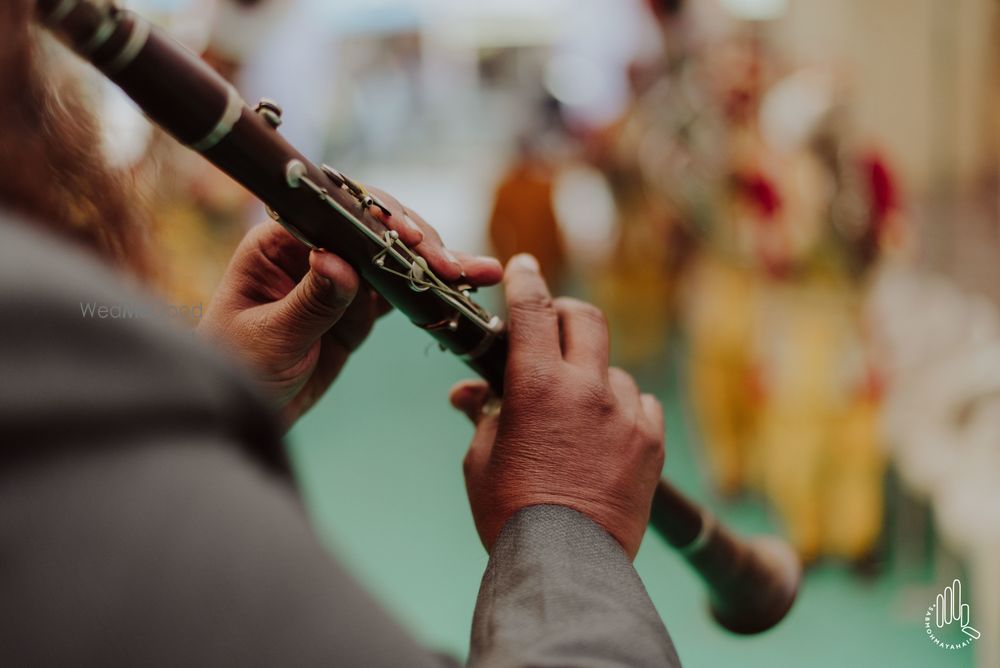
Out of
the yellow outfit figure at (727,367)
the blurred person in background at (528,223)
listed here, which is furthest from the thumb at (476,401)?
the blurred person in background at (528,223)

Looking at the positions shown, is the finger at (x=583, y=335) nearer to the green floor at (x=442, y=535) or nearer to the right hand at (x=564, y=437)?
the right hand at (x=564, y=437)

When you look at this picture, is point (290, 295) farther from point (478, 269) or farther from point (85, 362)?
point (85, 362)

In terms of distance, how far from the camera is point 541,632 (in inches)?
17.9

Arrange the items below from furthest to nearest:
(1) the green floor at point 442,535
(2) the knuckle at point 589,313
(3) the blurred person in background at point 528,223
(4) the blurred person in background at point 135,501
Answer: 1. (3) the blurred person in background at point 528,223
2. (1) the green floor at point 442,535
3. (2) the knuckle at point 589,313
4. (4) the blurred person in background at point 135,501

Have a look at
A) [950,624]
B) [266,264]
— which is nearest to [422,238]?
[266,264]

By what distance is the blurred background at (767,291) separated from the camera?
1531 millimetres

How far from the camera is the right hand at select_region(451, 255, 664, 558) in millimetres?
584

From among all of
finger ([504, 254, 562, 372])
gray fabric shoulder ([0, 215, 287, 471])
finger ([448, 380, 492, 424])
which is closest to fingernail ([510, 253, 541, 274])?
finger ([504, 254, 562, 372])

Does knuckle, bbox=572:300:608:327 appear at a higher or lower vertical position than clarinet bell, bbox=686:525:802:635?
higher

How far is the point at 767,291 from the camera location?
7.80ft

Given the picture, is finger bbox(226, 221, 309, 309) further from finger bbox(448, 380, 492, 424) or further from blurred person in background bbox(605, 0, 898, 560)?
blurred person in background bbox(605, 0, 898, 560)

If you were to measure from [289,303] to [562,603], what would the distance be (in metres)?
0.31

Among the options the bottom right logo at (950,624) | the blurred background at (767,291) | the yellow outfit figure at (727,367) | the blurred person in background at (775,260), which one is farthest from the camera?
the yellow outfit figure at (727,367)

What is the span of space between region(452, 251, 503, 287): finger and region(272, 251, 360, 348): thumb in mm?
99
